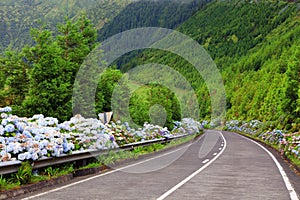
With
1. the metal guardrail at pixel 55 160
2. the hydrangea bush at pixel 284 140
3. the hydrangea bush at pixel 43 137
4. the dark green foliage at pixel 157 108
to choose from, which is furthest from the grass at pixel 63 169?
the dark green foliage at pixel 157 108

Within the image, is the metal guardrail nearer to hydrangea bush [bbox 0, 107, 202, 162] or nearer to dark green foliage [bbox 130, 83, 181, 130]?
hydrangea bush [bbox 0, 107, 202, 162]

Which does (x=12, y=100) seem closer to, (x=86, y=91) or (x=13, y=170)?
(x=86, y=91)

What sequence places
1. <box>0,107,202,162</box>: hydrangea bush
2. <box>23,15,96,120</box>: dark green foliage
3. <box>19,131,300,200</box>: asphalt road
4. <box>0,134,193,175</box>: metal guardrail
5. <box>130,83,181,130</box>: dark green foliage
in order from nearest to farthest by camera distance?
<box>19,131,300,200</box>: asphalt road → <box>0,134,193,175</box>: metal guardrail → <box>0,107,202,162</box>: hydrangea bush → <box>23,15,96,120</box>: dark green foliage → <box>130,83,181,130</box>: dark green foliage

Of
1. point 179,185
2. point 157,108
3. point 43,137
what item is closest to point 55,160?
point 43,137

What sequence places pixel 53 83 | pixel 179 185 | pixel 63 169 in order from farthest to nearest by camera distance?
1. pixel 53 83
2. pixel 63 169
3. pixel 179 185

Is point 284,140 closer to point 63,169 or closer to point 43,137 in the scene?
point 63,169

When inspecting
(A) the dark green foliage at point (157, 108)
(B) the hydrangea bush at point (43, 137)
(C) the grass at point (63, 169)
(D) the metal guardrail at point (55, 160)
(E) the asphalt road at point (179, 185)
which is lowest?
(E) the asphalt road at point (179, 185)

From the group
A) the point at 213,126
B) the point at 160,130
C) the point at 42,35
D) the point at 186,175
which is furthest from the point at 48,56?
the point at 213,126

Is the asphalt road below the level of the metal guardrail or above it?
below

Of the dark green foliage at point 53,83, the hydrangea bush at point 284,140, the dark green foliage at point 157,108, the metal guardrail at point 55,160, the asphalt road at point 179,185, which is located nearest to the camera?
the asphalt road at point 179,185

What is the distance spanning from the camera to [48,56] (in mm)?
49656

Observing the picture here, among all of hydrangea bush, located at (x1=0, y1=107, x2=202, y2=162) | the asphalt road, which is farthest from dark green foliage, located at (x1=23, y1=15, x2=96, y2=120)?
the asphalt road

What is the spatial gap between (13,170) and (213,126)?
356 feet

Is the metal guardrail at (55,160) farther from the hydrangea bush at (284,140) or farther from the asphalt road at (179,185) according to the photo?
the hydrangea bush at (284,140)
